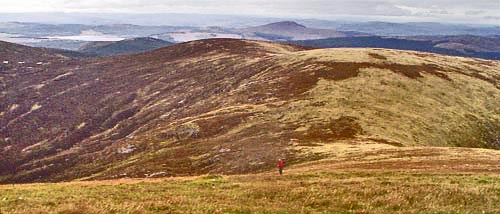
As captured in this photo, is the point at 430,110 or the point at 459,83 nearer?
the point at 430,110

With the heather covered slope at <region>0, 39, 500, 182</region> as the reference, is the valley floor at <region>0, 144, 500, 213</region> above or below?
above

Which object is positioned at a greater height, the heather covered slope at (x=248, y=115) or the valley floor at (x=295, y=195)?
the valley floor at (x=295, y=195)

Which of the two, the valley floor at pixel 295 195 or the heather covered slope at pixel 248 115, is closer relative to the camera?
the valley floor at pixel 295 195

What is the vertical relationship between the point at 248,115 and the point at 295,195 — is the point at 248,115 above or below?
below

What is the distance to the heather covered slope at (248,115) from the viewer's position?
279ft

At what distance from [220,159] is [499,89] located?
336 feet

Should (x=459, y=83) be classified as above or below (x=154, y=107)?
above

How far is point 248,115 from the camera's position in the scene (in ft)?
351

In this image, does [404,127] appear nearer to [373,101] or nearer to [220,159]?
[373,101]

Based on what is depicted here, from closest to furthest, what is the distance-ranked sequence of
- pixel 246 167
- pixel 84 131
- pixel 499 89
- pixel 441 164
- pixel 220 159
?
pixel 441 164, pixel 246 167, pixel 220 159, pixel 499 89, pixel 84 131

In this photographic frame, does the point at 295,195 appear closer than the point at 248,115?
Yes

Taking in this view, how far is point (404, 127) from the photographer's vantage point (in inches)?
3693

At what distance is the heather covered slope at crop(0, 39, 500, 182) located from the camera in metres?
84.9

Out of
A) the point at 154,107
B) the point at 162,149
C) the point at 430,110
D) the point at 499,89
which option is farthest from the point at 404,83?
the point at 154,107
